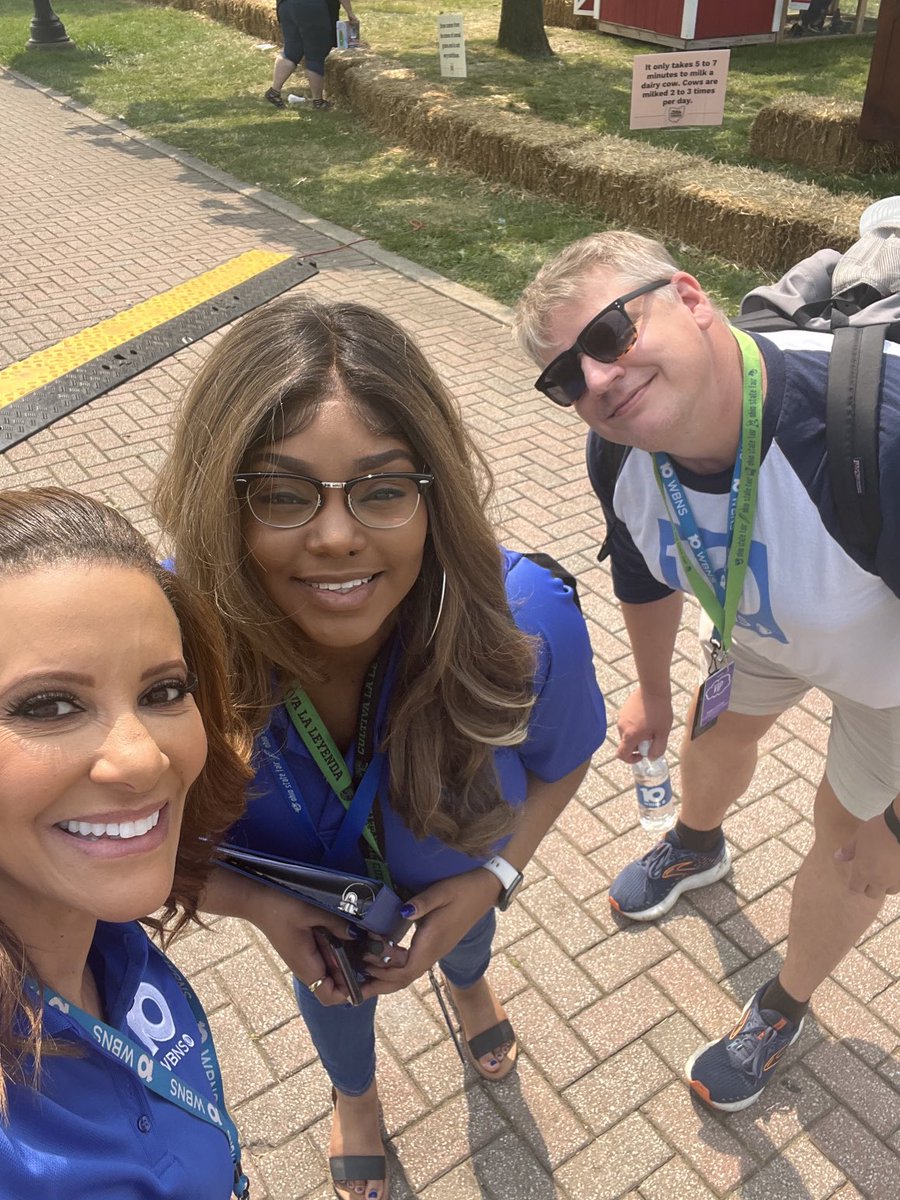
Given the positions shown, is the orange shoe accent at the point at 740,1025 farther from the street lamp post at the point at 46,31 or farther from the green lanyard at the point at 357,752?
the street lamp post at the point at 46,31

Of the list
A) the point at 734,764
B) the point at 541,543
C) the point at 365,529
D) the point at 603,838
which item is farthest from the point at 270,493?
the point at 541,543

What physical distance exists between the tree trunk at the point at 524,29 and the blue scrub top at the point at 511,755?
13.8 meters

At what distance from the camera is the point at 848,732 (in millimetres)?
2176

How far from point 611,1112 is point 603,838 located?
3.02 feet

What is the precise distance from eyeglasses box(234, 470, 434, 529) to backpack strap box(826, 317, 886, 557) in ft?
2.62

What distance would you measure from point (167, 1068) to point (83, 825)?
1.59 ft

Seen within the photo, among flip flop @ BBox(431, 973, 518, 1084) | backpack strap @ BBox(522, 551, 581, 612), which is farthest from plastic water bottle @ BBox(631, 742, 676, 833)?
backpack strap @ BBox(522, 551, 581, 612)

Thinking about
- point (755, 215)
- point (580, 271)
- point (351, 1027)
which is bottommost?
point (351, 1027)

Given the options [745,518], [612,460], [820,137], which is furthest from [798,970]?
[820,137]

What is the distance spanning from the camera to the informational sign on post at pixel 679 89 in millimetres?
8594

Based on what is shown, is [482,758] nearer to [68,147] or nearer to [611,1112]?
[611,1112]

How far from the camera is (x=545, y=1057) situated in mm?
2551

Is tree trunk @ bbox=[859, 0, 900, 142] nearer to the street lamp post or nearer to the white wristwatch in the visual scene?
the white wristwatch

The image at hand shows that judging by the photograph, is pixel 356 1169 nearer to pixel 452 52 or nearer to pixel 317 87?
pixel 317 87
